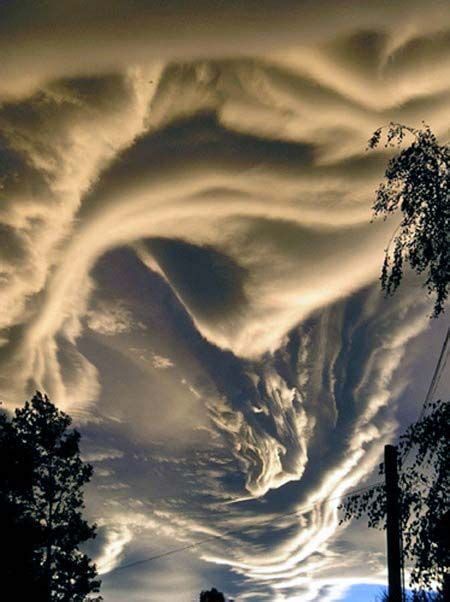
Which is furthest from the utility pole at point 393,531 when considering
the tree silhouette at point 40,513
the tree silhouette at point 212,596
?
the tree silhouette at point 40,513

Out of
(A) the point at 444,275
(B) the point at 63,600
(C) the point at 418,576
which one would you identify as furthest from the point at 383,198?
(B) the point at 63,600

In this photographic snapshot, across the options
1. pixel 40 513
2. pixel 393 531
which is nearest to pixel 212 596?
pixel 393 531

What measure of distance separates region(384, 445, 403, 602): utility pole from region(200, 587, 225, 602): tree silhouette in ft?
13.3

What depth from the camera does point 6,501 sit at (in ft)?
82.6

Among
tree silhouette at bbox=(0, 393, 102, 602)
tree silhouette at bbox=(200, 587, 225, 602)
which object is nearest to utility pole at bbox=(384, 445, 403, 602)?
tree silhouette at bbox=(200, 587, 225, 602)

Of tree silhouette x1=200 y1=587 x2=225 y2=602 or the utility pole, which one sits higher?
the utility pole

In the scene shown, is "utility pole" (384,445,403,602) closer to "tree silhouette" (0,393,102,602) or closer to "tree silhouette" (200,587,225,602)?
"tree silhouette" (200,587,225,602)

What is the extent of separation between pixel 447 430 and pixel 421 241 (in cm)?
335

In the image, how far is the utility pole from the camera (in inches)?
496

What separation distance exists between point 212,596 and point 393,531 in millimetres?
4971

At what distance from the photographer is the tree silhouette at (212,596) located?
1459 cm

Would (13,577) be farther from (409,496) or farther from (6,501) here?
Result: (409,496)

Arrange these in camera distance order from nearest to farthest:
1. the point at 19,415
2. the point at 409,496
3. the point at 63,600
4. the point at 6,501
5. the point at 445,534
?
the point at 445,534
the point at 409,496
the point at 6,501
the point at 63,600
the point at 19,415

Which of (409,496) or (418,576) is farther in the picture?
(409,496)
